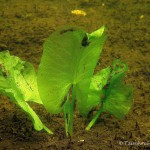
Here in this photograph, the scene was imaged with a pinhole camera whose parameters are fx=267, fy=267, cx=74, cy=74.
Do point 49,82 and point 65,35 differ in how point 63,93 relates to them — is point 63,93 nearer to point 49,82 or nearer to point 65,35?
point 49,82

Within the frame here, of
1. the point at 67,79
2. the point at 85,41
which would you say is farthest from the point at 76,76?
the point at 85,41

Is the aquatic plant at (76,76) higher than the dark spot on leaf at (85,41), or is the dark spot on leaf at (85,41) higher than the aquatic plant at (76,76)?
the dark spot on leaf at (85,41)

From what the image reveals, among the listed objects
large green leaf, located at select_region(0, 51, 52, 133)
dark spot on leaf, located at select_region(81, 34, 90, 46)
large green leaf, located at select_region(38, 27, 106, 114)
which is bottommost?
large green leaf, located at select_region(0, 51, 52, 133)

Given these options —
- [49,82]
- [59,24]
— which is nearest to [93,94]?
[49,82]

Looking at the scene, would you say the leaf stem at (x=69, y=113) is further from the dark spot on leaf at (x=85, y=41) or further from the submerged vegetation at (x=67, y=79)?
the dark spot on leaf at (x=85, y=41)

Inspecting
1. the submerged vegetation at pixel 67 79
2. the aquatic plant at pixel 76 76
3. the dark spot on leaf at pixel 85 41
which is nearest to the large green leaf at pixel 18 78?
the submerged vegetation at pixel 67 79

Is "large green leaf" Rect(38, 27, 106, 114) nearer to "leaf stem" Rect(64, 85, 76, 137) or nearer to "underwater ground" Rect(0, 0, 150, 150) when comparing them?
"leaf stem" Rect(64, 85, 76, 137)

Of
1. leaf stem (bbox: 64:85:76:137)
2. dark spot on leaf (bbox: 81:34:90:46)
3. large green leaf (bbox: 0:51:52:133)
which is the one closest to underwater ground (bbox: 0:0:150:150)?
leaf stem (bbox: 64:85:76:137)
